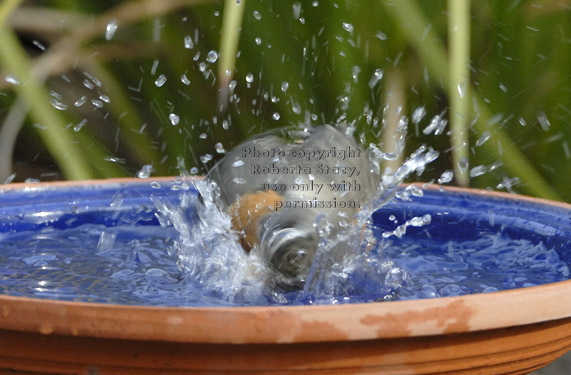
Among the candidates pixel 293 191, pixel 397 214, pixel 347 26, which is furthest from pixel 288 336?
pixel 347 26

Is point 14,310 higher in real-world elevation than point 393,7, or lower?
lower

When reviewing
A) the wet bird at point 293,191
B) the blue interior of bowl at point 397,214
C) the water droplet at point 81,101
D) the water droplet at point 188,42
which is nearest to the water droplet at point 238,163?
the wet bird at point 293,191

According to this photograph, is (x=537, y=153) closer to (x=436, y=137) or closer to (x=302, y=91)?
(x=436, y=137)

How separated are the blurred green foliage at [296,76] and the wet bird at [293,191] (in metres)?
0.74

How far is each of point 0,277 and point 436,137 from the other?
1312 millimetres

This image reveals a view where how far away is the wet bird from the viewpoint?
1.15 meters

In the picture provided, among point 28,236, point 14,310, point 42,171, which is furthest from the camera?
point 42,171

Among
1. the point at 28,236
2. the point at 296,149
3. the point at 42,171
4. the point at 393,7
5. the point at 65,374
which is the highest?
the point at 393,7

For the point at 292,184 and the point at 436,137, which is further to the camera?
the point at 436,137

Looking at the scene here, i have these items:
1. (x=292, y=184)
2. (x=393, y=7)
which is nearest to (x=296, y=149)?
(x=292, y=184)

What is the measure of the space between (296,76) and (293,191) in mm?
1015

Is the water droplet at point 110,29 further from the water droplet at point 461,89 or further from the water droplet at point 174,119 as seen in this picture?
the water droplet at point 461,89

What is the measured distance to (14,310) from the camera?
87 cm

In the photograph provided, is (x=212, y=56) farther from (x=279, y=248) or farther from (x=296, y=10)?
(x=279, y=248)
